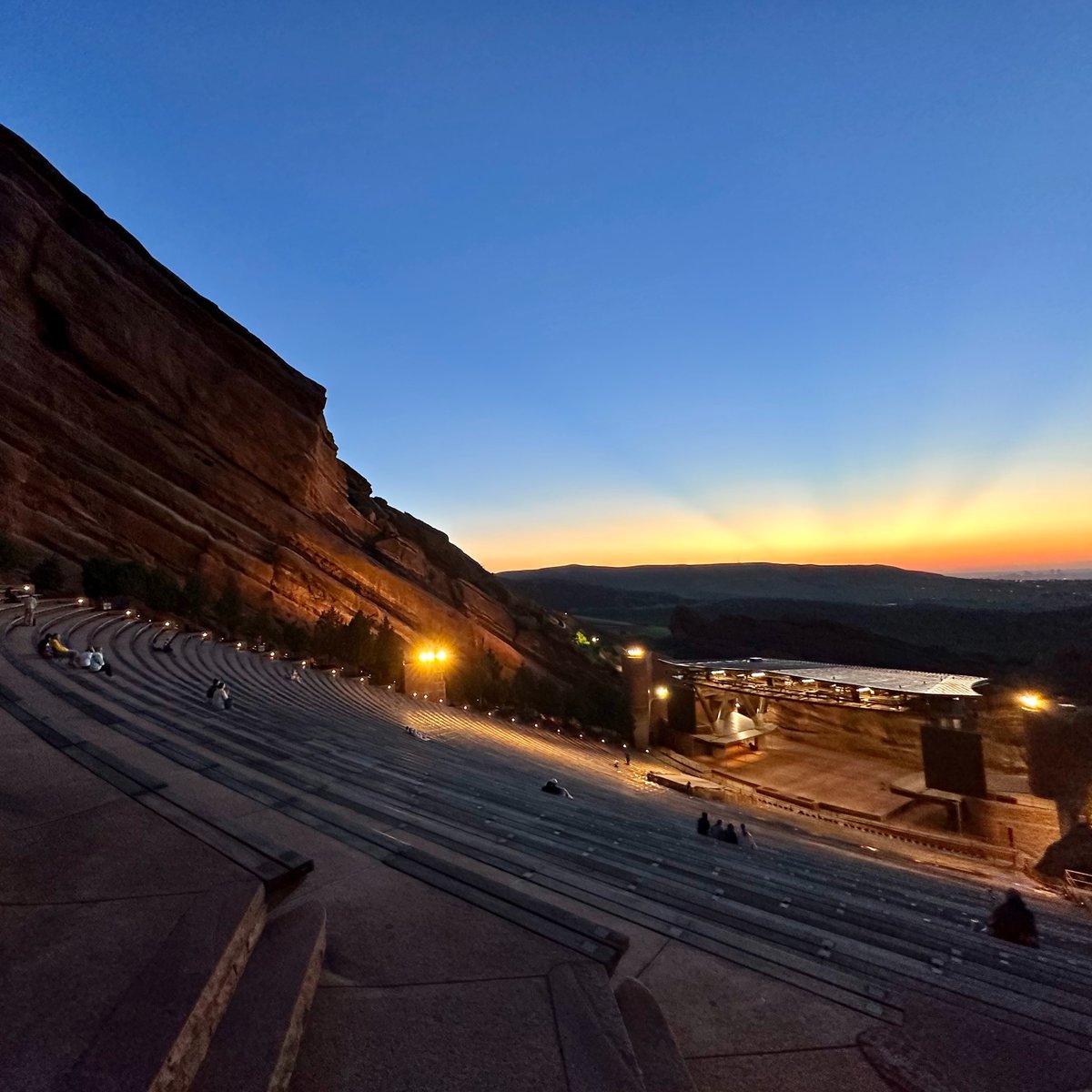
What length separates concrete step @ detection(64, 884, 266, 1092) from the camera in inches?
73.5

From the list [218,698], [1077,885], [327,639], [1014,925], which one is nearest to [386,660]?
[327,639]

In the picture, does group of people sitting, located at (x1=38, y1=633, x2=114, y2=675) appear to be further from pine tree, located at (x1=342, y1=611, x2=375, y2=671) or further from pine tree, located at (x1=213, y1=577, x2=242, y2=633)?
pine tree, located at (x1=342, y1=611, x2=375, y2=671)

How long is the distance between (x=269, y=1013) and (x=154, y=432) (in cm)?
3993

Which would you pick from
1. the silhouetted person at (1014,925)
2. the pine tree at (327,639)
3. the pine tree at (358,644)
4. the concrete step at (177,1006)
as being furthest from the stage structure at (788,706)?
the concrete step at (177,1006)

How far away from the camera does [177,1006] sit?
215 centimetres

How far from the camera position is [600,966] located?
284 centimetres

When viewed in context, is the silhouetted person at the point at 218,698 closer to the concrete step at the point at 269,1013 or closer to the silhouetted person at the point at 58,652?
the silhouetted person at the point at 58,652

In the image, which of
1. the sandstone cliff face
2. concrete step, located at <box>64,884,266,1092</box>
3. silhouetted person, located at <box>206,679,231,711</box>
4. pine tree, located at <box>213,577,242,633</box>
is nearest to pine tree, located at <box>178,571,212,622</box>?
pine tree, located at <box>213,577,242,633</box>

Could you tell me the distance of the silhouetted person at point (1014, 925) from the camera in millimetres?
5664

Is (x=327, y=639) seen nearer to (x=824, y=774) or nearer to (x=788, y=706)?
(x=824, y=774)

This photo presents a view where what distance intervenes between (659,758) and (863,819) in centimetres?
1014

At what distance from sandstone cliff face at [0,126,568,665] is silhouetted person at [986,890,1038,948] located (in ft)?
115

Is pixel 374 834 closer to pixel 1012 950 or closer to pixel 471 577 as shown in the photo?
pixel 1012 950

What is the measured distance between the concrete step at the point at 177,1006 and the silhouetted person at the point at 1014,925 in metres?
6.66
